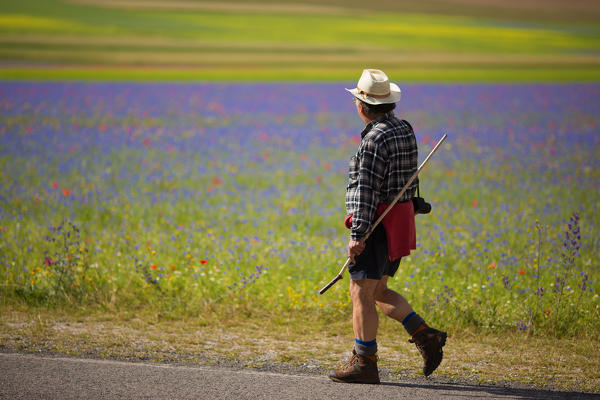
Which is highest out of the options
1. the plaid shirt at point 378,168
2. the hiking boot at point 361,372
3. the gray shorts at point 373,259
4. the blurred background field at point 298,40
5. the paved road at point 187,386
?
the blurred background field at point 298,40

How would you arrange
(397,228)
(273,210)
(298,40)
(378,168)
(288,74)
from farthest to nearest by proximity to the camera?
(298,40), (288,74), (273,210), (397,228), (378,168)

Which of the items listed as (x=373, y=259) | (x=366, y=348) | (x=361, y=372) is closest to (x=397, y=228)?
(x=373, y=259)

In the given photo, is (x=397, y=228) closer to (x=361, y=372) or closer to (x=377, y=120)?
(x=377, y=120)

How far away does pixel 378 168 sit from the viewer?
4445 mm

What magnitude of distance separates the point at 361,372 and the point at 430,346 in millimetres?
545

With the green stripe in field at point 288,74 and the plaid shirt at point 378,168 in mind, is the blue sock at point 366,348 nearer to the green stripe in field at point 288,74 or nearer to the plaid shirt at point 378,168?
the plaid shirt at point 378,168

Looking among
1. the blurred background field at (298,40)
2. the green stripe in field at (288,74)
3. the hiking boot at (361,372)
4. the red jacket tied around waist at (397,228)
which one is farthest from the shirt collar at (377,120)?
the blurred background field at (298,40)

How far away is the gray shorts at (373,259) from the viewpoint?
180 inches

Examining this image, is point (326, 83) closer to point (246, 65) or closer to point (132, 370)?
point (246, 65)

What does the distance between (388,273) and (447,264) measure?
8.95 feet

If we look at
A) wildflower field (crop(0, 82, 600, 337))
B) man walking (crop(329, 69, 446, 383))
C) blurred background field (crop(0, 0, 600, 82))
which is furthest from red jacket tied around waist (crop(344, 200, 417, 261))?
blurred background field (crop(0, 0, 600, 82))

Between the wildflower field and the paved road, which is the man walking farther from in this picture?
the wildflower field

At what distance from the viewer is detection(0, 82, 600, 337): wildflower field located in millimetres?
6379

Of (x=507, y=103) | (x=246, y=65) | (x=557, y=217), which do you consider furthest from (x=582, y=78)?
(x=557, y=217)
